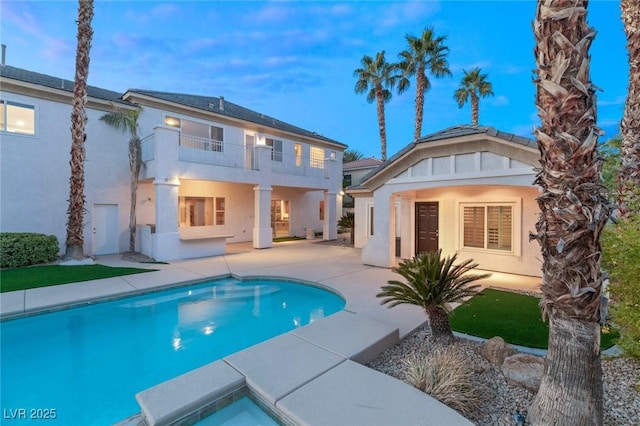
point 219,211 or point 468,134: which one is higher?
point 468,134

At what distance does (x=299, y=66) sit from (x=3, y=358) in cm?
6021

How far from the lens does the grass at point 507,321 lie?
543 centimetres

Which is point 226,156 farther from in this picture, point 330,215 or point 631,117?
point 631,117

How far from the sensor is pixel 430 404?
11.1 feet

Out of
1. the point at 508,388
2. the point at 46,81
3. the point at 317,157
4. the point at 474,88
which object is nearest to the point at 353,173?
the point at 317,157

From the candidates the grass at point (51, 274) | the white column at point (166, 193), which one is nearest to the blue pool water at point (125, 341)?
the grass at point (51, 274)

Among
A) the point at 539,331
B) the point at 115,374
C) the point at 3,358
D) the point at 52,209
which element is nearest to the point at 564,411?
the point at 539,331

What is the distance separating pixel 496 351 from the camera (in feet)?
15.2

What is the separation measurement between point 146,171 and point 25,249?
5.32m

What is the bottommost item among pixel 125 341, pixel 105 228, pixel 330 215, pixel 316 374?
pixel 125 341

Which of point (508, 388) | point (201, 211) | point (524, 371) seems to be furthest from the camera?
point (201, 211)

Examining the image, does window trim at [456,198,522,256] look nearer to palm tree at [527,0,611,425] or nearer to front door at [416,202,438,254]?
front door at [416,202,438,254]

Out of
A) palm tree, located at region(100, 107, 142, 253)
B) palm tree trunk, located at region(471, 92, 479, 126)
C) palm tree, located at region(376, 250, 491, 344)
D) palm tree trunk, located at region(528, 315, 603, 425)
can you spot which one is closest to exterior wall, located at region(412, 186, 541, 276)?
palm tree, located at region(376, 250, 491, 344)

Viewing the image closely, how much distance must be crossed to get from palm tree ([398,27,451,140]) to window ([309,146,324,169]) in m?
7.20
